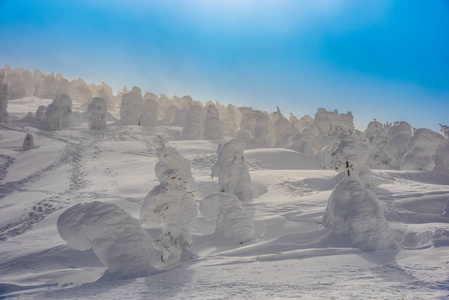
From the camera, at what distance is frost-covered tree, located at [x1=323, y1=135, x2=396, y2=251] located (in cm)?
841

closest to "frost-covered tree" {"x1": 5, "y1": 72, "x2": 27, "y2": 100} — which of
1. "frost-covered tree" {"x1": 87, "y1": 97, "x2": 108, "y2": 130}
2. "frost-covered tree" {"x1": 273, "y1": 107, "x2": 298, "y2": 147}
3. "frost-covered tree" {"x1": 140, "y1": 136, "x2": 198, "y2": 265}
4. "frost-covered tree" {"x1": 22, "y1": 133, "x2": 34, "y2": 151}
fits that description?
"frost-covered tree" {"x1": 87, "y1": 97, "x2": 108, "y2": 130}

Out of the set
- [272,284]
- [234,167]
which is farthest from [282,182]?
[272,284]

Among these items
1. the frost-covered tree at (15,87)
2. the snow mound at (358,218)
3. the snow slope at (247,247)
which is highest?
A: the frost-covered tree at (15,87)

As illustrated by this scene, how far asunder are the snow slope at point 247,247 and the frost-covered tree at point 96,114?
1189cm

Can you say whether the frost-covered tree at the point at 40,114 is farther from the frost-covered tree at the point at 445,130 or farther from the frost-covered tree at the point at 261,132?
the frost-covered tree at the point at 445,130

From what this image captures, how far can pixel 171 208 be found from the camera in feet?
29.3

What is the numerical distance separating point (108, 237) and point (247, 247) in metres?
3.52

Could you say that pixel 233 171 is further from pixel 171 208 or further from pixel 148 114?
pixel 148 114

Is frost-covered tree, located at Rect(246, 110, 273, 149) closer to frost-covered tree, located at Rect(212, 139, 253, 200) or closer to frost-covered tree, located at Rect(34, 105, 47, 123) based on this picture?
frost-covered tree, located at Rect(34, 105, 47, 123)

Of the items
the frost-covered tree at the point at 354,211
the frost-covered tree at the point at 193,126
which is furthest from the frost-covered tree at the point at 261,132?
the frost-covered tree at the point at 354,211

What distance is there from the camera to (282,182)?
19.3 metres

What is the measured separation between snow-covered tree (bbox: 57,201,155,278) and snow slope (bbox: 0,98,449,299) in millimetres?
512

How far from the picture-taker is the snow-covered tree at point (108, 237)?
770 centimetres

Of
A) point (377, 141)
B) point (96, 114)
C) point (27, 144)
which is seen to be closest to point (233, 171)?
point (377, 141)
